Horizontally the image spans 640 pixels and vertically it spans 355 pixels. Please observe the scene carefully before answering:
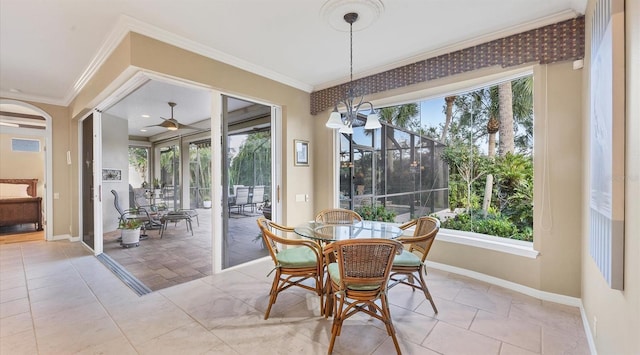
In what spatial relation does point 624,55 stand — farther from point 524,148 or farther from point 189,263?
point 189,263

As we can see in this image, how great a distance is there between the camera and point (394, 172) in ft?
13.6

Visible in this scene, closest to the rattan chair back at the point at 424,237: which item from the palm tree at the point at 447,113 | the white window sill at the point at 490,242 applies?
the white window sill at the point at 490,242

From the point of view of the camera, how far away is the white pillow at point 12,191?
6244 millimetres

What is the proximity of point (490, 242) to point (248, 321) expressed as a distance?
2735mm

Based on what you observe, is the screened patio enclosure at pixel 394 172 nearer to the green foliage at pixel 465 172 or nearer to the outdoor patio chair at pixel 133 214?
the green foliage at pixel 465 172

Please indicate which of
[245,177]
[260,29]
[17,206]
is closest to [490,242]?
[245,177]

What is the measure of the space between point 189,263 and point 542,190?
4.46 m

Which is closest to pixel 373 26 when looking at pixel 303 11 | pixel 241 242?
pixel 303 11

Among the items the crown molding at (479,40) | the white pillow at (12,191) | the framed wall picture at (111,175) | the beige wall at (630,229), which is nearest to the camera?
the beige wall at (630,229)

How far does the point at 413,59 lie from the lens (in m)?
3.40

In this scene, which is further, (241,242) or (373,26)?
(241,242)

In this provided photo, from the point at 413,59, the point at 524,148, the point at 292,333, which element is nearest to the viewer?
the point at 292,333

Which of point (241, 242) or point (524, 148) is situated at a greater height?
point (524, 148)

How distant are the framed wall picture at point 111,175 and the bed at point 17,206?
1576mm
